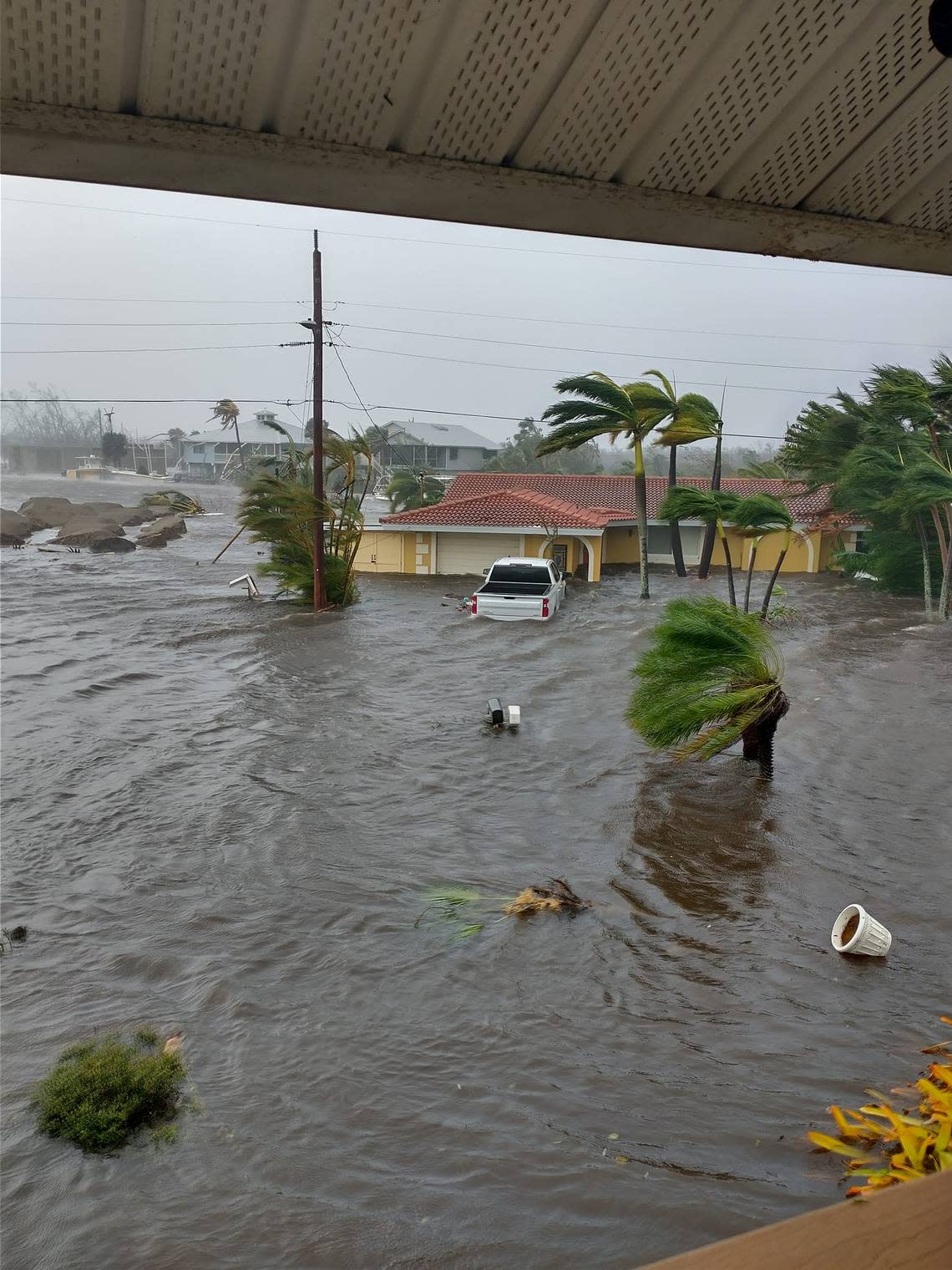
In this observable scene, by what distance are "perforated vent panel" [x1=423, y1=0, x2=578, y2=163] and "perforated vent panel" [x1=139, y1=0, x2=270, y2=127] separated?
1.33 ft

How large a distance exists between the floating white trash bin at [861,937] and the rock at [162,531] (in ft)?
191

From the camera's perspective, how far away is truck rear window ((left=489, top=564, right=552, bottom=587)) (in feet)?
94.2

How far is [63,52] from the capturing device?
1903 mm

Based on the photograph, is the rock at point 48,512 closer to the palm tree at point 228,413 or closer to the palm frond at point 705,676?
the palm tree at point 228,413

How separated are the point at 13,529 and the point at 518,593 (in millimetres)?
47970

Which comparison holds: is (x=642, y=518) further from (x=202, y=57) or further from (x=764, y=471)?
(x=202, y=57)

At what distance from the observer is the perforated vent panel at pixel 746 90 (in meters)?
2.09

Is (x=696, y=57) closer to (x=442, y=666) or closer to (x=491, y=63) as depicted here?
(x=491, y=63)

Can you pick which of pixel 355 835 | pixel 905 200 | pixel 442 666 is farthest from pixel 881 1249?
pixel 442 666

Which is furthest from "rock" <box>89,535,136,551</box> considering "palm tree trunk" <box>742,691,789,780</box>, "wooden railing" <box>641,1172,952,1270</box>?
"wooden railing" <box>641,1172,952,1270</box>

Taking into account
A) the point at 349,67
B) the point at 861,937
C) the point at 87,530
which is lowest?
the point at 861,937

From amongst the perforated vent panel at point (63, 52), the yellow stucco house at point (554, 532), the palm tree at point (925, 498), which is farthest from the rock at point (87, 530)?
the perforated vent panel at point (63, 52)

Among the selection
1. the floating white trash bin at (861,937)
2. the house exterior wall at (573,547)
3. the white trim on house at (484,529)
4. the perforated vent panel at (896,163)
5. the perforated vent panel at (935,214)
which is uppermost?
the perforated vent panel at (896,163)

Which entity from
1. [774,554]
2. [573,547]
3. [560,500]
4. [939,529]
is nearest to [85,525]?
[560,500]
